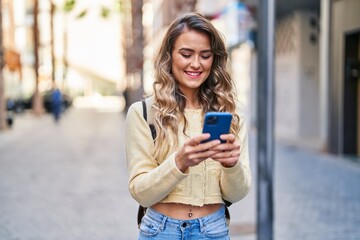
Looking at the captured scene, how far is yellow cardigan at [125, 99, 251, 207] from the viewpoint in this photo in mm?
2301

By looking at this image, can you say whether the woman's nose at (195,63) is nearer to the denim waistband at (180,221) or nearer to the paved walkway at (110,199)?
the denim waistband at (180,221)

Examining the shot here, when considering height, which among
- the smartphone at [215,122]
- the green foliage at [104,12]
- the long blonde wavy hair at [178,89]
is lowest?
the smartphone at [215,122]

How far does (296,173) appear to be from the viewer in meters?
11.0

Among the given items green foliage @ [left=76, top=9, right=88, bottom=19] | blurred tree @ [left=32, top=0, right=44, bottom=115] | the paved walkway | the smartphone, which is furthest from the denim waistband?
blurred tree @ [left=32, top=0, right=44, bottom=115]

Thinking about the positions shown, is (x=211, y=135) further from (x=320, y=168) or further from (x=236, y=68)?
(x=236, y=68)

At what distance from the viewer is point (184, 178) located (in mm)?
2293

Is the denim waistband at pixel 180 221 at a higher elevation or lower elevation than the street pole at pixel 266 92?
lower

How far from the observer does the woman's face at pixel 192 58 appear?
235cm

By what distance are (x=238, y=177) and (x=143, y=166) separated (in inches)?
15.1

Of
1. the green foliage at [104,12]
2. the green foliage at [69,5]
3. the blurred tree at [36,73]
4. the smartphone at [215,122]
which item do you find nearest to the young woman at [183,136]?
the smartphone at [215,122]

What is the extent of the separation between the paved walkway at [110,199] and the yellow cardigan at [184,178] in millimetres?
4144

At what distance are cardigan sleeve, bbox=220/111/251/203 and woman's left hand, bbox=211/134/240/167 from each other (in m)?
0.10

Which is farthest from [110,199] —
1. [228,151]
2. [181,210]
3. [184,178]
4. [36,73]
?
[36,73]

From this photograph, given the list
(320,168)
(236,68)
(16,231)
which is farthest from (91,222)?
(236,68)
